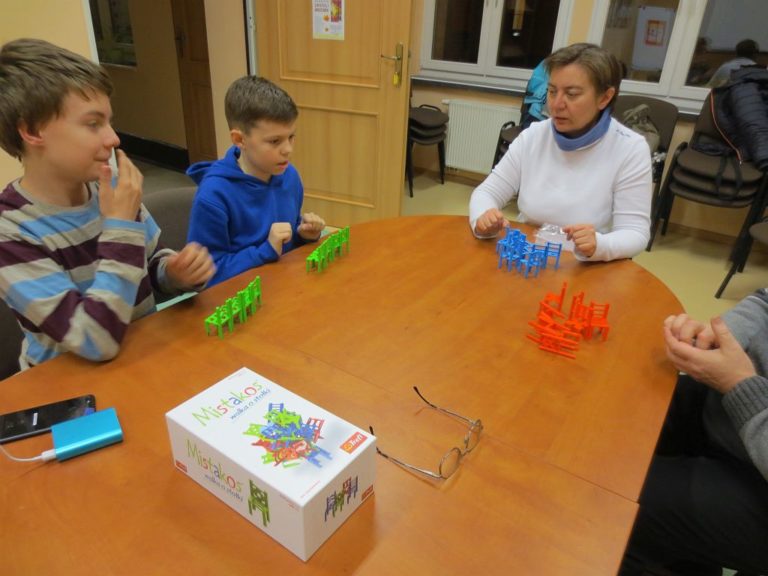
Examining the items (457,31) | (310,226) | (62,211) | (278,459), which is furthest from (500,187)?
(457,31)

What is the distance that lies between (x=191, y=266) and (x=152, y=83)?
455 centimetres

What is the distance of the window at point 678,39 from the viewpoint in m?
3.59

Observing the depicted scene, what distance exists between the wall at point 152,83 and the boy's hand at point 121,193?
4.23m

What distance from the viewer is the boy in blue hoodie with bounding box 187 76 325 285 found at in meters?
1.50

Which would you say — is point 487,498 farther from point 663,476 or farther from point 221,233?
point 221,233

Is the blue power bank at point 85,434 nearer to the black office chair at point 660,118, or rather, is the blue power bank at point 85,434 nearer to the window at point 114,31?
the black office chair at point 660,118

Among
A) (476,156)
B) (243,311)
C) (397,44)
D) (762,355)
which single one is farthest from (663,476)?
(476,156)

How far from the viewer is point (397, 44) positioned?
312 centimetres

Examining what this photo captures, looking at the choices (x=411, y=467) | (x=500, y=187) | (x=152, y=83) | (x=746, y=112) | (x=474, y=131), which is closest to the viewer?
(x=411, y=467)

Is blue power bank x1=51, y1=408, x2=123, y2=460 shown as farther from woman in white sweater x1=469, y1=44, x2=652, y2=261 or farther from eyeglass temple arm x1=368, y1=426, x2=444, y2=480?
woman in white sweater x1=469, y1=44, x2=652, y2=261

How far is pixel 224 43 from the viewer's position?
3576 mm

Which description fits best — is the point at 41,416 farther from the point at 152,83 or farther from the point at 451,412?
the point at 152,83

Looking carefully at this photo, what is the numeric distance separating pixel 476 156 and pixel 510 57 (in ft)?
2.79

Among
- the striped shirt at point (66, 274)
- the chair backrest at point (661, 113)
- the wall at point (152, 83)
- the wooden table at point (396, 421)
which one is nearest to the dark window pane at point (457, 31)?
the chair backrest at point (661, 113)
